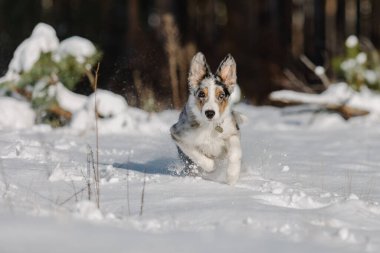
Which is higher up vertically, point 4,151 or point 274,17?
point 274,17

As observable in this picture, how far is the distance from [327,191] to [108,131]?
228 inches

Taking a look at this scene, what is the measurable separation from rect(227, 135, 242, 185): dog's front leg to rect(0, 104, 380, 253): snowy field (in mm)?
133

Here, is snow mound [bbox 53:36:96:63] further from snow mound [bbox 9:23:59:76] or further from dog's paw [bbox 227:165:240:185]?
dog's paw [bbox 227:165:240:185]

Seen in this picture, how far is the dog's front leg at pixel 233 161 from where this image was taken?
6574 millimetres


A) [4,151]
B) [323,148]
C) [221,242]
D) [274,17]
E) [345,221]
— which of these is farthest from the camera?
[274,17]

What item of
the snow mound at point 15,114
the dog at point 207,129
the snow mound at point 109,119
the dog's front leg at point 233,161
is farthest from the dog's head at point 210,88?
the snow mound at point 15,114

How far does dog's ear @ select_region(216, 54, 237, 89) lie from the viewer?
291 inches

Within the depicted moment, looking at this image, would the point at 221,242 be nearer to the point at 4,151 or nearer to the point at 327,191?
the point at 327,191

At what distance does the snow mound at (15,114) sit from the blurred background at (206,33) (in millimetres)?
6553

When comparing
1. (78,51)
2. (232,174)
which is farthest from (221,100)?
(78,51)

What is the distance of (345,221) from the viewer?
5.09 meters

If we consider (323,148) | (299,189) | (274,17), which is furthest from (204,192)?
(274,17)

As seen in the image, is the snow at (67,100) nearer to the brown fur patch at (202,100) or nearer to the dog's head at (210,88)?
the dog's head at (210,88)

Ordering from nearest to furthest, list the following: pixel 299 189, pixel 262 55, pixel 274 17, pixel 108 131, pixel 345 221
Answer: pixel 345 221
pixel 299 189
pixel 108 131
pixel 262 55
pixel 274 17
